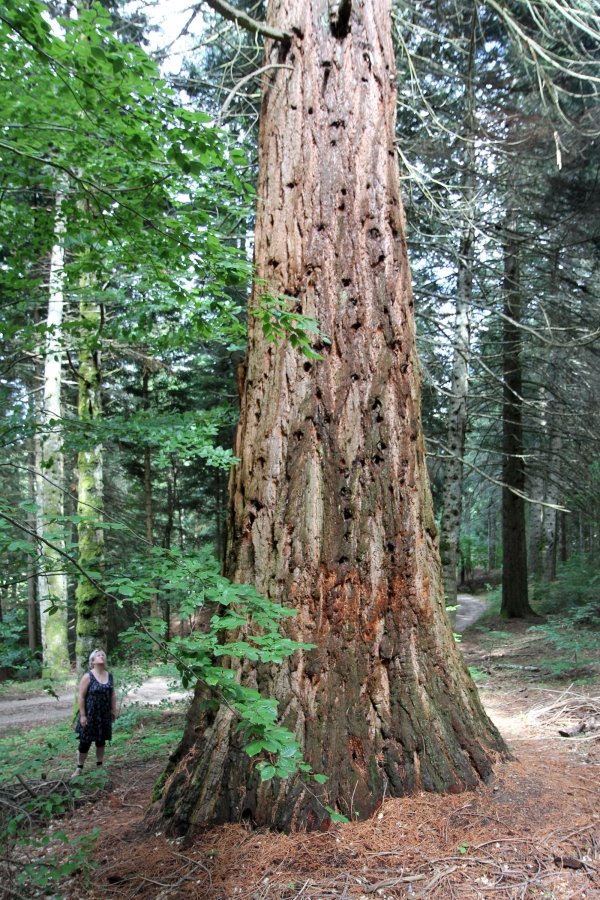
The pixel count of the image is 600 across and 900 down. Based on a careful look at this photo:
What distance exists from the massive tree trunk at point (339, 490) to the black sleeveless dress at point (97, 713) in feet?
8.46

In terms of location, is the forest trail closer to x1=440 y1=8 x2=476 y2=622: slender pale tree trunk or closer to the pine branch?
x1=440 y1=8 x2=476 y2=622: slender pale tree trunk

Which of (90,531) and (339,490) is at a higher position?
(339,490)

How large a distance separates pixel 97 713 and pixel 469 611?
50.5 feet

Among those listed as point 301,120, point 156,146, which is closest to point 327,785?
point 156,146

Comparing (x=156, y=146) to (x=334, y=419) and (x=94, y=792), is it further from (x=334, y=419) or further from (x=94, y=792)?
(x=94, y=792)

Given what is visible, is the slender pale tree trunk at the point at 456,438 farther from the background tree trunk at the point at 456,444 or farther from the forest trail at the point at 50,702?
the forest trail at the point at 50,702

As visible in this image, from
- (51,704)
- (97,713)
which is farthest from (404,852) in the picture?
(51,704)

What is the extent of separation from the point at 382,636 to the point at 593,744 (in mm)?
2162

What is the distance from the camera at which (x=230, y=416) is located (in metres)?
7.37

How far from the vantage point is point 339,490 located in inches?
133

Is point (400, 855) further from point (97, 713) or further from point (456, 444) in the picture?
point (456, 444)

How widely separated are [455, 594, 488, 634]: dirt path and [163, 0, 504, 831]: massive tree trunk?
10.9m

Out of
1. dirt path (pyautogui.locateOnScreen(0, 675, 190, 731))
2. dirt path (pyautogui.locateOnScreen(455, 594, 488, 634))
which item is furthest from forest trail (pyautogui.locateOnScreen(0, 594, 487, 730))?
dirt path (pyautogui.locateOnScreen(455, 594, 488, 634))

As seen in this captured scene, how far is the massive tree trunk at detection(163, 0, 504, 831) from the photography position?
3.10 metres
